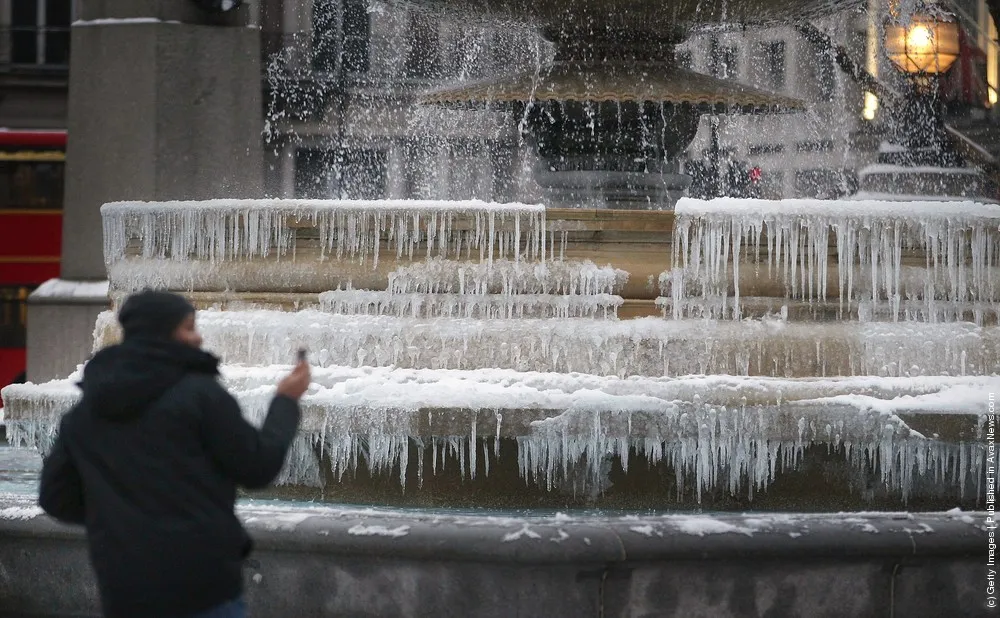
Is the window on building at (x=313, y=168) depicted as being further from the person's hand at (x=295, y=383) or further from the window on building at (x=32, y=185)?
the person's hand at (x=295, y=383)

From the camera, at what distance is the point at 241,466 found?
3.08 m

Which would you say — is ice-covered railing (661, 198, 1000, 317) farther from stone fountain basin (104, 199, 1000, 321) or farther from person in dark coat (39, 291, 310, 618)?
person in dark coat (39, 291, 310, 618)

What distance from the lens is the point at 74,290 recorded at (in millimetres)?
10727

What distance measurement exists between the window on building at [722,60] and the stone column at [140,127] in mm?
6617

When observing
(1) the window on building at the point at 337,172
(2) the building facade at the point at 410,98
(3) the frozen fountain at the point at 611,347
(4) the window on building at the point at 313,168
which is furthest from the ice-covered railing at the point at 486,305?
(4) the window on building at the point at 313,168

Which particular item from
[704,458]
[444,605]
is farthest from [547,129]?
[444,605]

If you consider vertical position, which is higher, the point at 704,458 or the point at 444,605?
the point at 704,458

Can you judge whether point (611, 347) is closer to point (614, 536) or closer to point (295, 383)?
point (614, 536)

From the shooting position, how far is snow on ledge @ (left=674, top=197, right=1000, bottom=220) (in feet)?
18.4

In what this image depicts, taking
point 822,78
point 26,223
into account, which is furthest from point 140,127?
point 822,78

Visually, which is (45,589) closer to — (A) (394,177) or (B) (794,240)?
(B) (794,240)

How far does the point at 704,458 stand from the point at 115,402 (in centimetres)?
273

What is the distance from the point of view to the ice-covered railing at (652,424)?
520 cm

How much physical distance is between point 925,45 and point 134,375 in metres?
13.8
